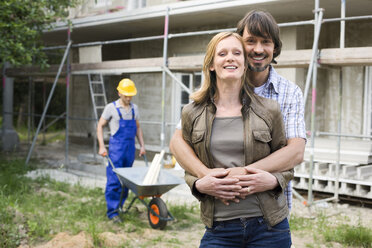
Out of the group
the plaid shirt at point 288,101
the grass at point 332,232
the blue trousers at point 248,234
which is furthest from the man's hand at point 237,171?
the grass at point 332,232

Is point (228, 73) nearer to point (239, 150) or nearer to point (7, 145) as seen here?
point (239, 150)

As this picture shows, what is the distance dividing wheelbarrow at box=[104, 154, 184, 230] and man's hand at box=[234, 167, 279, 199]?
3664 millimetres

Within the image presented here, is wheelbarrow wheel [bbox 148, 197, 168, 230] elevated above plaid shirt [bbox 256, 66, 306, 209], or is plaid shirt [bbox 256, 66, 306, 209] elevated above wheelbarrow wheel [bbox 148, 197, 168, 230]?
plaid shirt [bbox 256, 66, 306, 209]

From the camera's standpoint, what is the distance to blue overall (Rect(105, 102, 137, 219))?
6734 millimetres

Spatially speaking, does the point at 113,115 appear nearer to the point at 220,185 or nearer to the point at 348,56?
the point at 348,56

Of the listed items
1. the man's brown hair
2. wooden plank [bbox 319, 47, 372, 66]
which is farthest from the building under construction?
the man's brown hair

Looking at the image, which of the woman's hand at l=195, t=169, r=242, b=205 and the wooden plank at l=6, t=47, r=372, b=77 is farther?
the wooden plank at l=6, t=47, r=372, b=77

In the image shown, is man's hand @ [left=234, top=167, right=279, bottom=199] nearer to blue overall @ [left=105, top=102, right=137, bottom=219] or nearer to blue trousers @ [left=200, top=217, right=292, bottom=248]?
blue trousers @ [left=200, top=217, right=292, bottom=248]

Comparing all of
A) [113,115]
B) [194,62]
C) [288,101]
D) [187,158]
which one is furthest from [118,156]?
[288,101]

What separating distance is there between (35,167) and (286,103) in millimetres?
9377

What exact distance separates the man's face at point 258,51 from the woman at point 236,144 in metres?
0.09

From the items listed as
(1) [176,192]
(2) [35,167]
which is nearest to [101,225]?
(1) [176,192]

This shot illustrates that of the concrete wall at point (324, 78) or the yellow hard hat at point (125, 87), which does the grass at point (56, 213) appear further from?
the concrete wall at point (324, 78)

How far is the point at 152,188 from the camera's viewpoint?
19.9 ft
